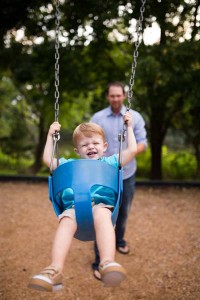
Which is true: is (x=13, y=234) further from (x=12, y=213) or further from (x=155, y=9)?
(x=155, y=9)

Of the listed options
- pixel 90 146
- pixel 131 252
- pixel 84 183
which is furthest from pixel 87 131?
pixel 131 252

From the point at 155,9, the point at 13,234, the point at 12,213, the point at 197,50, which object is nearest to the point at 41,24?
the point at 155,9

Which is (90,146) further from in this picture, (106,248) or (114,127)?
(114,127)

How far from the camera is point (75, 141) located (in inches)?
103

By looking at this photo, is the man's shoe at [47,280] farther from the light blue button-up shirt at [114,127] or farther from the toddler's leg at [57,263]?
the light blue button-up shirt at [114,127]

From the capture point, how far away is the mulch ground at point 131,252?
133 inches

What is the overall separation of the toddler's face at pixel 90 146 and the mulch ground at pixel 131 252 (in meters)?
1.45

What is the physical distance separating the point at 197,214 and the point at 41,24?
15.3 ft

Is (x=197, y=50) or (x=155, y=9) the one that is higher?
(x=155, y=9)

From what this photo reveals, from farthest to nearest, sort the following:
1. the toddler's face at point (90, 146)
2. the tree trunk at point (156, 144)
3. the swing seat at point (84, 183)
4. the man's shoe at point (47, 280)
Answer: the tree trunk at point (156, 144)
the toddler's face at point (90, 146)
the swing seat at point (84, 183)
the man's shoe at point (47, 280)

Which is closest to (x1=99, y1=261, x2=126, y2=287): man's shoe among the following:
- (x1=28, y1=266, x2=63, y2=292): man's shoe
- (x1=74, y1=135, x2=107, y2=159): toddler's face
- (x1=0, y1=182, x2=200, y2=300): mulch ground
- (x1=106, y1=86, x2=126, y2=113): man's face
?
(x1=28, y1=266, x2=63, y2=292): man's shoe

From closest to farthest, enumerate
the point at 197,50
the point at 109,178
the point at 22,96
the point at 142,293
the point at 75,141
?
the point at 109,178, the point at 75,141, the point at 142,293, the point at 197,50, the point at 22,96

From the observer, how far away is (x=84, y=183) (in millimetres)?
2316

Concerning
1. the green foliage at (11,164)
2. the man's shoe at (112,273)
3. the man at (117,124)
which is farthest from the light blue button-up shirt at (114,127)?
the green foliage at (11,164)
